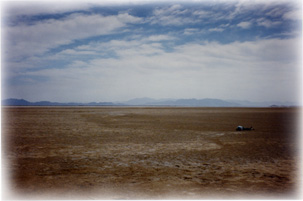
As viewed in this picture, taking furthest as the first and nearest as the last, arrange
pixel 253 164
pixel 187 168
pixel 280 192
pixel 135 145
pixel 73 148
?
pixel 135 145, pixel 73 148, pixel 253 164, pixel 187 168, pixel 280 192

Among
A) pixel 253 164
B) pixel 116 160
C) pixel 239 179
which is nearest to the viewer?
pixel 239 179

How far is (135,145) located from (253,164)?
5690 mm

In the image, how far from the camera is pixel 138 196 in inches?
182

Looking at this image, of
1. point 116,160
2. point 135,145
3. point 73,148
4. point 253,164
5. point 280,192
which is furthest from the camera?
point 135,145

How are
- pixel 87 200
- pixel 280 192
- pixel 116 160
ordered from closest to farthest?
pixel 87 200 < pixel 280 192 < pixel 116 160

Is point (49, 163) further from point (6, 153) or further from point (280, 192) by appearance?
point (280, 192)

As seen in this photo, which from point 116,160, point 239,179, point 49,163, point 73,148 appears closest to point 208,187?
point 239,179

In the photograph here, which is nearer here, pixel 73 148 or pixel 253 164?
pixel 253 164

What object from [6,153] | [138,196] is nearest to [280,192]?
[138,196]

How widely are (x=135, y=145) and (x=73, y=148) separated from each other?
10.3 feet

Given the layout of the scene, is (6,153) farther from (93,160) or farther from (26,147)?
(93,160)

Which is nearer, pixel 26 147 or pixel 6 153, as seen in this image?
pixel 6 153

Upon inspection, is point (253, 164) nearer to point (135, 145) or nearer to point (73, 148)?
point (135, 145)

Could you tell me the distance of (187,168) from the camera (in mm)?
6676
